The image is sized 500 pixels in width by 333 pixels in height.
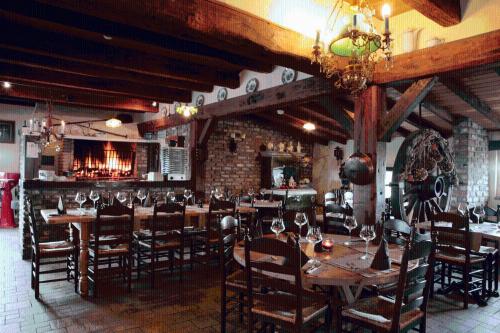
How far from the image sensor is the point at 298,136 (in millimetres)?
10523

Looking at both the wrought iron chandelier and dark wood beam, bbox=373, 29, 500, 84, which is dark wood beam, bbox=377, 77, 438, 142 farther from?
the wrought iron chandelier

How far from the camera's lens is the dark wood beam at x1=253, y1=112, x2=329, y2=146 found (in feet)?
31.0

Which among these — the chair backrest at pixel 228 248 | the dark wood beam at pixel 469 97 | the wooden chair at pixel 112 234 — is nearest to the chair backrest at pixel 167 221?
the wooden chair at pixel 112 234

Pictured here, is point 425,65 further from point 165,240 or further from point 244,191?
point 244,191

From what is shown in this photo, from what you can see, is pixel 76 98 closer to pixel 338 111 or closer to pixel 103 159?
pixel 103 159

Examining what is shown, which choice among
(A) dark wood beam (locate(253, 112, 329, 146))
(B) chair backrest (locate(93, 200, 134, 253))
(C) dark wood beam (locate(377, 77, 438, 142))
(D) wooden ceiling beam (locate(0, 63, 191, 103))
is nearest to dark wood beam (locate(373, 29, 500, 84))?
(C) dark wood beam (locate(377, 77, 438, 142))

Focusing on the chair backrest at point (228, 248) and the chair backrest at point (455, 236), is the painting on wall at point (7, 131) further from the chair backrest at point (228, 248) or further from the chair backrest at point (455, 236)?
the chair backrest at point (455, 236)

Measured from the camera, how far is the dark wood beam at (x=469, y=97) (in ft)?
17.7

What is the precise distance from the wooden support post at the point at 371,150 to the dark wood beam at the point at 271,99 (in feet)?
1.86

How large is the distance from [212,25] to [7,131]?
8.68m

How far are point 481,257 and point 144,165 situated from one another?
8.67 meters

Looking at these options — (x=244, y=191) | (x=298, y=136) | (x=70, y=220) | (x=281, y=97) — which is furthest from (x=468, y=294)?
(x=298, y=136)

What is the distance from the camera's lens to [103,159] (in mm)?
10359

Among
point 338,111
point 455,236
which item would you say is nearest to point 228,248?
point 455,236
